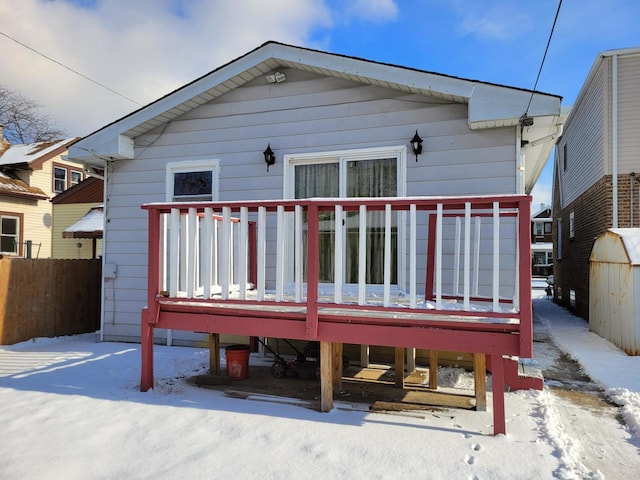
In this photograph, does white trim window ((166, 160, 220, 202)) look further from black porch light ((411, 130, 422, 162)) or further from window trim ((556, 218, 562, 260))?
window trim ((556, 218, 562, 260))

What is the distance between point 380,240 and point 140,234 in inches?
142

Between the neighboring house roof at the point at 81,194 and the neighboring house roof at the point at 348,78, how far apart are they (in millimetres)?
9451

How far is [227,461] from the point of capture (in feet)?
8.36

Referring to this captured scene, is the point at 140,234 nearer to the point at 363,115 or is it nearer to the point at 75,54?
the point at 363,115

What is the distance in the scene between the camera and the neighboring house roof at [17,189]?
13.4 meters

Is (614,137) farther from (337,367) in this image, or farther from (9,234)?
(9,234)

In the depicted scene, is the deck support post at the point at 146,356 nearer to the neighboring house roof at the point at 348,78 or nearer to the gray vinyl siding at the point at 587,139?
the neighboring house roof at the point at 348,78

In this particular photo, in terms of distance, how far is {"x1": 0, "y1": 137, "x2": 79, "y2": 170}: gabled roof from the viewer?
14.5 meters

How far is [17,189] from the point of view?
13812 millimetres

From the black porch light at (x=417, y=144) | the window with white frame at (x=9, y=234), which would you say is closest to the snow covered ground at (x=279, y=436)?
the black porch light at (x=417, y=144)

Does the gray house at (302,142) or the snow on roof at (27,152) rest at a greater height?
the snow on roof at (27,152)

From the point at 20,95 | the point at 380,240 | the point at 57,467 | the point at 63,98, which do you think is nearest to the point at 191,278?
the point at 57,467

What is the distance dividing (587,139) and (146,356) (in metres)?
9.95

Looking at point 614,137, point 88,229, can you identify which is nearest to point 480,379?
point 614,137
